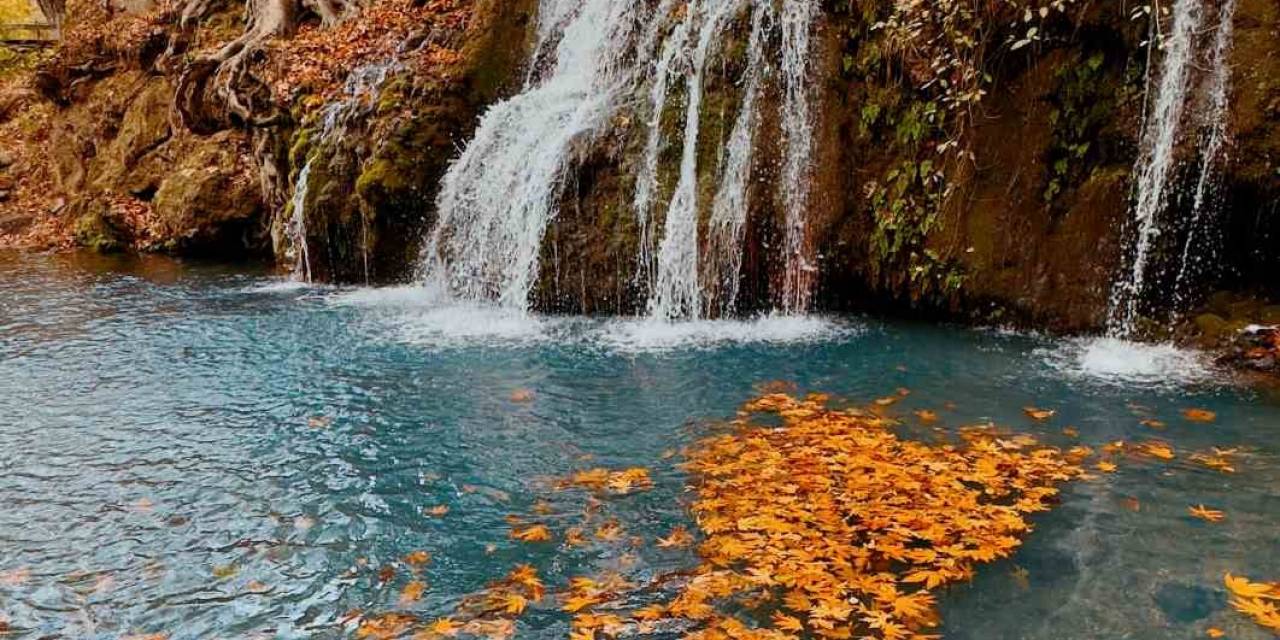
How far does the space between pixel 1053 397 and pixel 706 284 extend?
413 cm

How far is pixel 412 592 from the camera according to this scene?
4.21 meters

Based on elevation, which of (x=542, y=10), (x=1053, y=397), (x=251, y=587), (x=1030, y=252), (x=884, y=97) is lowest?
(x=251, y=587)

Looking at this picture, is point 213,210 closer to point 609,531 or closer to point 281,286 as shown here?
point 281,286

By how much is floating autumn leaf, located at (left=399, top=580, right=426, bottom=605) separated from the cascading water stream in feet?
24.1

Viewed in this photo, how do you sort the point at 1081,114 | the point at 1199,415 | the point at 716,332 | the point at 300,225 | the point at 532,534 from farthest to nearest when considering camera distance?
the point at 300,225
the point at 716,332
the point at 1081,114
the point at 1199,415
the point at 532,534

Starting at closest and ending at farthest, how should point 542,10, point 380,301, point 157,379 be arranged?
point 157,379
point 380,301
point 542,10

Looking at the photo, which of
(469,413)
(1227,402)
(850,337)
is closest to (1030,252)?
(850,337)

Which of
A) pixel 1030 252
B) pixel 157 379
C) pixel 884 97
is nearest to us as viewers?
pixel 157 379

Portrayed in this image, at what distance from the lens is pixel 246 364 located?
8.59 metres

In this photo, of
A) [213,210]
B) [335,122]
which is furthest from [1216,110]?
[213,210]

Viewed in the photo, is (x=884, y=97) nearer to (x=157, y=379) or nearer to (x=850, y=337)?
(x=850, y=337)

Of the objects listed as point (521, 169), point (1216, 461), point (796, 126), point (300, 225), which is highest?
point (796, 126)

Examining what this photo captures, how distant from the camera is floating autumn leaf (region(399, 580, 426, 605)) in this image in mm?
4141

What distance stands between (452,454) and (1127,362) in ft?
19.9
